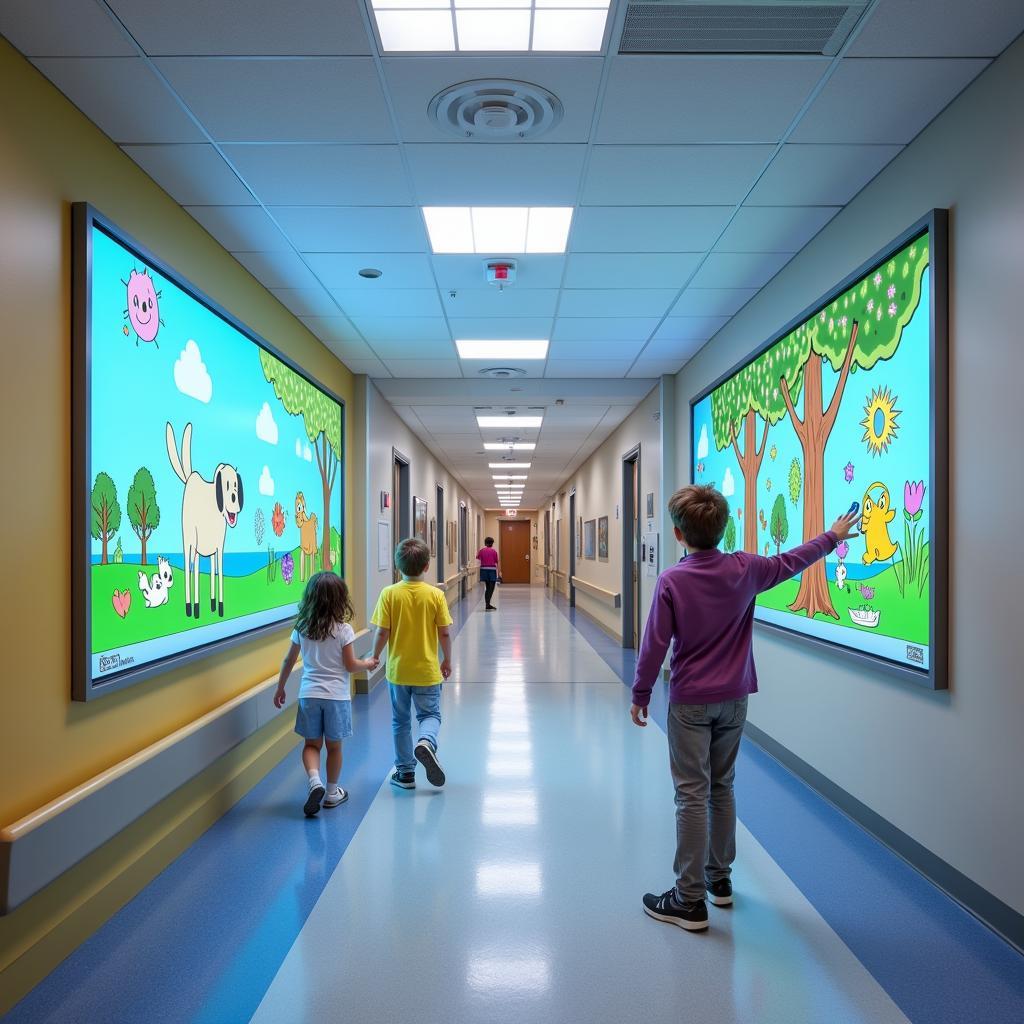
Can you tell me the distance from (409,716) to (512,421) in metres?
5.91

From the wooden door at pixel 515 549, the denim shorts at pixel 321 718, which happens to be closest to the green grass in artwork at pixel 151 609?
the denim shorts at pixel 321 718

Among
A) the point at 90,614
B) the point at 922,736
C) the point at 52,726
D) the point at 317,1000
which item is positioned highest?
the point at 90,614

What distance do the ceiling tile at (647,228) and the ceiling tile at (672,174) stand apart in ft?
0.27

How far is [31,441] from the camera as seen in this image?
2.35m

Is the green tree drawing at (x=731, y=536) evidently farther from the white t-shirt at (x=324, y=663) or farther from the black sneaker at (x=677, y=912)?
the black sneaker at (x=677, y=912)

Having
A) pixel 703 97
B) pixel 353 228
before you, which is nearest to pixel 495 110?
pixel 703 97

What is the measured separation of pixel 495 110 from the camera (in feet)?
8.96

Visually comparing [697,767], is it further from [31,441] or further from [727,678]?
[31,441]

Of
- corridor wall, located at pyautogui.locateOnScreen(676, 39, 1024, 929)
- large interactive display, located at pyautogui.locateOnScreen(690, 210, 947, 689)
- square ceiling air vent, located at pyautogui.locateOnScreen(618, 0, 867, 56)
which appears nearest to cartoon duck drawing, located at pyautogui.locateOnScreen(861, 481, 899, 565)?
large interactive display, located at pyautogui.locateOnScreen(690, 210, 947, 689)

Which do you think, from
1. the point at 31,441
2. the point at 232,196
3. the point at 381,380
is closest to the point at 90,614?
the point at 31,441

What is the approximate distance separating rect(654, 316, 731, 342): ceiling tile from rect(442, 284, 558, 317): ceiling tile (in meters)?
0.96

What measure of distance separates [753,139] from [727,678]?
2.14m

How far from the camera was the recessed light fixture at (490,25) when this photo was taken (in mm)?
2230

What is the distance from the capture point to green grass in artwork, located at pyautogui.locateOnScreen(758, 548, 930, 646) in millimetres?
2914
